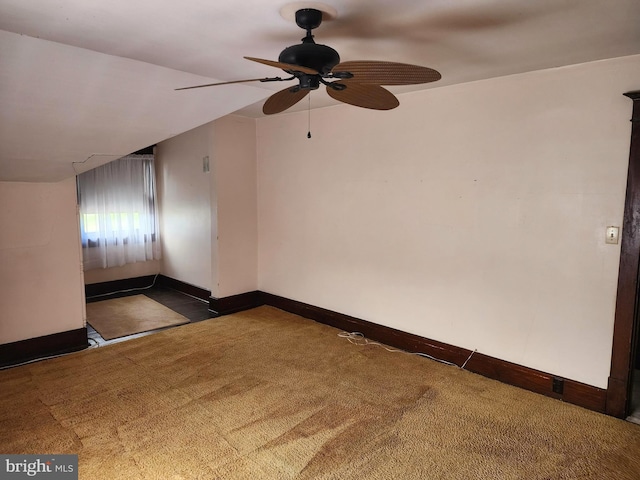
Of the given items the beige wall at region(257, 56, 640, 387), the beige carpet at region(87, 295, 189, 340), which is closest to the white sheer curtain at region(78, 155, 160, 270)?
the beige carpet at region(87, 295, 189, 340)

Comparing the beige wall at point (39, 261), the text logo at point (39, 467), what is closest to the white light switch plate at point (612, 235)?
the text logo at point (39, 467)

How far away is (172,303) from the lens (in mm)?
5070

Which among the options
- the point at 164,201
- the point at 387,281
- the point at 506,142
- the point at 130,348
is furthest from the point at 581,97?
the point at 164,201

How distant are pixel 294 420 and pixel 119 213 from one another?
4.10 meters

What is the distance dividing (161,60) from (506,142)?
2.37m

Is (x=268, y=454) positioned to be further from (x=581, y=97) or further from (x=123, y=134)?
(x=581, y=97)

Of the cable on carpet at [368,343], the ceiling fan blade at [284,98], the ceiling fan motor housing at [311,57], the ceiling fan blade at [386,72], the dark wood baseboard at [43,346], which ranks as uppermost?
the ceiling fan motor housing at [311,57]

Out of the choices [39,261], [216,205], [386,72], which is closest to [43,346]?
[39,261]

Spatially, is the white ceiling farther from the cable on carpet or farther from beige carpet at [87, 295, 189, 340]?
the cable on carpet

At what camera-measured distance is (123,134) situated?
282 cm

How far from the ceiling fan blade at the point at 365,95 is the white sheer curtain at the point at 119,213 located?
13.8 feet

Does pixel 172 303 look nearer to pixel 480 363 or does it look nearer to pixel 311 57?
pixel 480 363

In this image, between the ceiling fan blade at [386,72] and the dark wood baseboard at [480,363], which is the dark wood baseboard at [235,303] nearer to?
the dark wood baseboard at [480,363]

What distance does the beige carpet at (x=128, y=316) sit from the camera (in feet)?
13.5
